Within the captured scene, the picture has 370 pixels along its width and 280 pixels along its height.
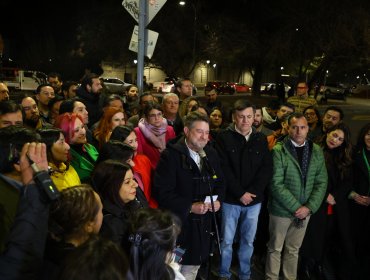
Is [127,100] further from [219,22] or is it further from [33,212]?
Result: [219,22]

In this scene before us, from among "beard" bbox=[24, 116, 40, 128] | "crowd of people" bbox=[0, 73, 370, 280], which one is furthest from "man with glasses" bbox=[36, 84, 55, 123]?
"beard" bbox=[24, 116, 40, 128]

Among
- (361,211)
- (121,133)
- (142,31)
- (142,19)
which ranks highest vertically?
(142,19)

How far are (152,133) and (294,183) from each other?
171cm

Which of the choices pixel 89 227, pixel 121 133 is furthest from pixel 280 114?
pixel 89 227

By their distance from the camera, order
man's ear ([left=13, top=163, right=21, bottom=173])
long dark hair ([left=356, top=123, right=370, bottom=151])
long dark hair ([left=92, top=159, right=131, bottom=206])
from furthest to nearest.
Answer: long dark hair ([left=356, top=123, right=370, bottom=151]) → long dark hair ([left=92, top=159, right=131, bottom=206]) → man's ear ([left=13, top=163, right=21, bottom=173])

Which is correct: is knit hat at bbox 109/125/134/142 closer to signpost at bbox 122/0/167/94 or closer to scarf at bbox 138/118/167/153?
scarf at bbox 138/118/167/153

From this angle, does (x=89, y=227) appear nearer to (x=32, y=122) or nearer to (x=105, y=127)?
(x=105, y=127)

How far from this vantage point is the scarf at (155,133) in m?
4.61

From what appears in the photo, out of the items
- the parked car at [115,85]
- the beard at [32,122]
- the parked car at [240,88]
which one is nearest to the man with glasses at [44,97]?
the beard at [32,122]

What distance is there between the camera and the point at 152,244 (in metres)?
2.20

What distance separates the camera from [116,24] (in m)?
30.5

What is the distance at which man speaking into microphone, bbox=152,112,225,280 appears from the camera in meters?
3.77

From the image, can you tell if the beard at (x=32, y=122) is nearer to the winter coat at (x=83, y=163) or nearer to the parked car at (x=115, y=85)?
the winter coat at (x=83, y=163)

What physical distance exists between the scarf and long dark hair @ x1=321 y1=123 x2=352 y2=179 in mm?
1950
